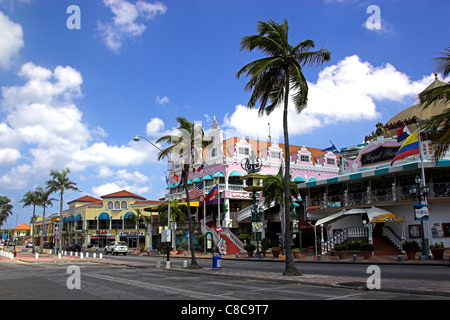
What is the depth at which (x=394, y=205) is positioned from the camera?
1391 inches

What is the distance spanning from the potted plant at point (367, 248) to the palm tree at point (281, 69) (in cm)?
1350

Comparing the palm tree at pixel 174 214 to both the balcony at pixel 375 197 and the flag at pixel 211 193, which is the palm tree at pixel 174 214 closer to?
the flag at pixel 211 193

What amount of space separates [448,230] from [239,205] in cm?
2882

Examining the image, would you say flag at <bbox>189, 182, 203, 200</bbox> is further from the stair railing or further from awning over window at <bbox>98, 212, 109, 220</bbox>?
awning over window at <bbox>98, 212, 109, 220</bbox>

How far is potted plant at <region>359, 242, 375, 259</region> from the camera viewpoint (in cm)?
2977

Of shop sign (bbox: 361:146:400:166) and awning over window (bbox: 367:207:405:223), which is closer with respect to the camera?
awning over window (bbox: 367:207:405:223)

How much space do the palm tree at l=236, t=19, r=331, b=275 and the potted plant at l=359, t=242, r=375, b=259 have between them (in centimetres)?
1350

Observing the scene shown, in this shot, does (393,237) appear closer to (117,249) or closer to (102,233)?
(117,249)

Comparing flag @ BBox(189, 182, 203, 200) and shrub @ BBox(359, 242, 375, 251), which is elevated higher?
flag @ BBox(189, 182, 203, 200)

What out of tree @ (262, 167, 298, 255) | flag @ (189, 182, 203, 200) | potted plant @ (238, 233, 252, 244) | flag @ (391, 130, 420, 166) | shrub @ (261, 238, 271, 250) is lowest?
shrub @ (261, 238, 271, 250)

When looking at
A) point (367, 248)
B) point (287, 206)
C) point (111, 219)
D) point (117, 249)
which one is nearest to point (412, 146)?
point (367, 248)

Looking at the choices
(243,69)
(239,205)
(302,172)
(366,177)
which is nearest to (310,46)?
Result: (243,69)

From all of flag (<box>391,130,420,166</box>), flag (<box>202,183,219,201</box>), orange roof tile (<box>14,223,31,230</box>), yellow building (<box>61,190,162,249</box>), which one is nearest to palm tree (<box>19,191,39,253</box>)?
yellow building (<box>61,190,162,249</box>)
